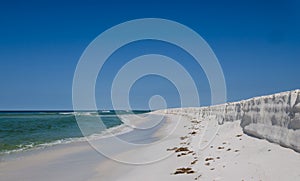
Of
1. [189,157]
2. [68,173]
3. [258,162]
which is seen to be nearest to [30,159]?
[68,173]

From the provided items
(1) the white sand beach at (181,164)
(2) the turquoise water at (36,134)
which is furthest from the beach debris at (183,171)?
(2) the turquoise water at (36,134)

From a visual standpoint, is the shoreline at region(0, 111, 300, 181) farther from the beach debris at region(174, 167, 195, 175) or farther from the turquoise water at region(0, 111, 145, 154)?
the turquoise water at region(0, 111, 145, 154)

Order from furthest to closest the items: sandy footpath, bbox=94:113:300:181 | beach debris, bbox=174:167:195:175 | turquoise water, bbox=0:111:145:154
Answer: turquoise water, bbox=0:111:145:154
beach debris, bbox=174:167:195:175
sandy footpath, bbox=94:113:300:181

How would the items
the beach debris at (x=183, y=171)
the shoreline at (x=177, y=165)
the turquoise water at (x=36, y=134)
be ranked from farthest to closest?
1. the turquoise water at (x=36, y=134)
2. the beach debris at (x=183, y=171)
3. the shoreline at (x=177, y=165)

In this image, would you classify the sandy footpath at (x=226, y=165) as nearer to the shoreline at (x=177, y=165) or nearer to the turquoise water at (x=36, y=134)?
the shoreline at (x=177, y=165)

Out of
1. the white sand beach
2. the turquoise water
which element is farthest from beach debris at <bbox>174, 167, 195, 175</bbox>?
the turquoise water

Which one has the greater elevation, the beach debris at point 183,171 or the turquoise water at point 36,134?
the turquoise water at point 36,134

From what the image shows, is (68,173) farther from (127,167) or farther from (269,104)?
(269,104)

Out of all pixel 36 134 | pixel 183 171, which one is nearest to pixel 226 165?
pixel 183 171

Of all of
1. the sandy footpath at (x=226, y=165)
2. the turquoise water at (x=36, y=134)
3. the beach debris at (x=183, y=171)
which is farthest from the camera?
the turquoise water at (x=36, y=134)

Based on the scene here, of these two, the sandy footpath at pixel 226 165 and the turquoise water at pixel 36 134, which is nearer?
the sandy footpath at pixel 226 165

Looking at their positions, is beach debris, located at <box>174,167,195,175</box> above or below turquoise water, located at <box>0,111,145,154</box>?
below

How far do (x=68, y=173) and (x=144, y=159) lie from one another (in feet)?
11.5

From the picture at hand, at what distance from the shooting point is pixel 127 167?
11.3 m
